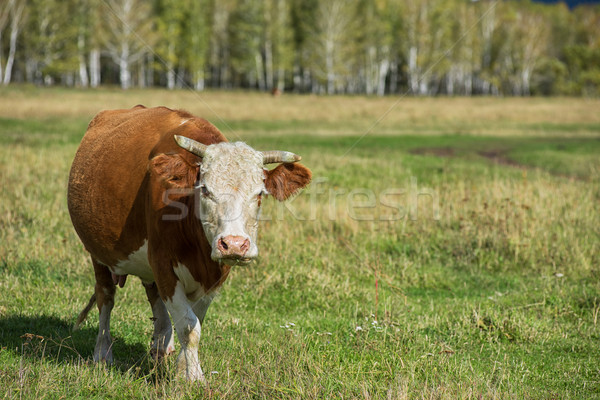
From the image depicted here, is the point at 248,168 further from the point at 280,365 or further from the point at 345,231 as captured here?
the point at 345,231

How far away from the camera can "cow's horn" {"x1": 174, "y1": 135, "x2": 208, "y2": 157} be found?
4625mm

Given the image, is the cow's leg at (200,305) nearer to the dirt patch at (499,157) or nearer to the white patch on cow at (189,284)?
the white patch on cow at (189,284)

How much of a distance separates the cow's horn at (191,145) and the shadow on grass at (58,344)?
1.78 meters

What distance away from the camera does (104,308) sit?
5.90 meters

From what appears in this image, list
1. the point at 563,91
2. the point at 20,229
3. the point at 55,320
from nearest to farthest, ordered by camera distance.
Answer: the point at 55,320, the point at 20,229, the point at 563,91

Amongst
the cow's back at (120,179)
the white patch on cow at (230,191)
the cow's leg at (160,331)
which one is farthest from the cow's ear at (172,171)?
the cow's leg at (160,331)

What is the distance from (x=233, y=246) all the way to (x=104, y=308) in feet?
7.53

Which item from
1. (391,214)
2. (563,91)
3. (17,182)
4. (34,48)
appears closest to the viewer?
(391,214)

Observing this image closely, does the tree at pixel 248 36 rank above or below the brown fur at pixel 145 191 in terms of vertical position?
above

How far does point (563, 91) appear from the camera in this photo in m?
74.9

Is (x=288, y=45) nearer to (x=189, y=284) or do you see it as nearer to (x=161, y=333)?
(x=161, y=333)

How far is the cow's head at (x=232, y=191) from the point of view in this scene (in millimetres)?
4297

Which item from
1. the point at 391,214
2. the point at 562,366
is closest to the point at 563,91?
the point at 391,214

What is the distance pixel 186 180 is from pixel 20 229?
546cm
